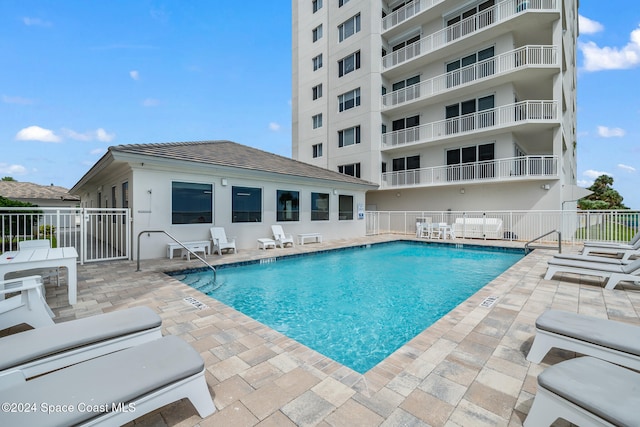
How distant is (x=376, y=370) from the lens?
252 centimetres

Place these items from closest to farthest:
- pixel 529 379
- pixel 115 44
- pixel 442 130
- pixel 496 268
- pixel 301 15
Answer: pixel 529 379
pixel 496 268
pixel 115 44
pixel 442 130
pixel 301 15

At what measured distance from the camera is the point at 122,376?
1.77m

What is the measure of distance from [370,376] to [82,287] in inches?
219

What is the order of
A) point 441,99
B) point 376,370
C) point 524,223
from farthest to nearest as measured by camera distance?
1. point 441,99
2. point 524,223
3. point 376,370

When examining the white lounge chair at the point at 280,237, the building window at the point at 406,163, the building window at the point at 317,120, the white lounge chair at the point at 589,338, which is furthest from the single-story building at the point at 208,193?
the building window at the point at 317,120

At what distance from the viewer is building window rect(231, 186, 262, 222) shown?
405 inches

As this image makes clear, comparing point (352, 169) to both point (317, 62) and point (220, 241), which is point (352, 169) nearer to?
point (317, 62)

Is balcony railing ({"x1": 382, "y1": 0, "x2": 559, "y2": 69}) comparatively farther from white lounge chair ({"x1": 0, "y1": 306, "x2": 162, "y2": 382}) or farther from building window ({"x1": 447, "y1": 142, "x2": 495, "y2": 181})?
white lounge chair ({"x1": 0, "y1": 306, "x2": 162, "y2": 382})

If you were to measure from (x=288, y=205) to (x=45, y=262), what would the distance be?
866cm

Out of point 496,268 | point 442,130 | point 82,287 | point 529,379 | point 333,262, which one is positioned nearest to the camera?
point 529,379

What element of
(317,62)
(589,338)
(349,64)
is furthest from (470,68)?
(589,338)

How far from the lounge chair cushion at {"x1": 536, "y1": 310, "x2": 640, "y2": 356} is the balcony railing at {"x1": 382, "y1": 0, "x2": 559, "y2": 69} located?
649 inches

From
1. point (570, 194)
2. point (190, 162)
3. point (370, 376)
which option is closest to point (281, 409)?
point (370, 376)

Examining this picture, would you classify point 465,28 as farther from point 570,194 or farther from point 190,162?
point 190,162
